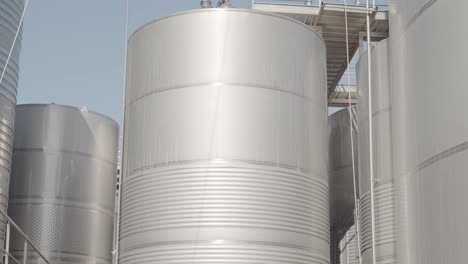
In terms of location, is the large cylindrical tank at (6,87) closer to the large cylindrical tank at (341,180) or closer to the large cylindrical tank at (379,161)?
the large cylindrical tank at (379,161)

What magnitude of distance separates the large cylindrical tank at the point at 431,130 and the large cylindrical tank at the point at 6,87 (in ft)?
27.4

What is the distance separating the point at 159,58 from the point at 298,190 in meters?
4.22

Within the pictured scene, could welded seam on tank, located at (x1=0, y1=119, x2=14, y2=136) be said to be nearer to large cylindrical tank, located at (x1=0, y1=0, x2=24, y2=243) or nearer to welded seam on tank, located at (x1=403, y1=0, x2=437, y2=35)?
large cylindrical tank, located at (x1=0, y1=0, x2=24, y2=243)

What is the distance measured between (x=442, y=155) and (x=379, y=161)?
13.8 ft

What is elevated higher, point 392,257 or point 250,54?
point 250,54

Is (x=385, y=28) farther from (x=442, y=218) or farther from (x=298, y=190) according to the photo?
(x=442, y=218)

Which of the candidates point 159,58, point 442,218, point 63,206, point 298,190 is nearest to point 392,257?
point 298,190

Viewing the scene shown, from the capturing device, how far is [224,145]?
56.9ft

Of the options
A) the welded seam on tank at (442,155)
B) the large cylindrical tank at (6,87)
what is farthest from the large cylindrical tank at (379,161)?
the large cylindrical tank at (6,87)

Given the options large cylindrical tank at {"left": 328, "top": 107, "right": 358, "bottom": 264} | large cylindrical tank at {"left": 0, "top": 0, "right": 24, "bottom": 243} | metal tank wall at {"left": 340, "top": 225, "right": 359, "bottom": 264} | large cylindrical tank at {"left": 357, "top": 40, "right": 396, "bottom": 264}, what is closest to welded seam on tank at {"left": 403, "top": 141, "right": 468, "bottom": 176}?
large cylindrical tank at {"left": 357, "top": 40, "right": 396, "bottom": 264}

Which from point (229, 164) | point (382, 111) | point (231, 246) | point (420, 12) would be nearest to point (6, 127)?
point (229, 164)

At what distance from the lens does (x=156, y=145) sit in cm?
1786

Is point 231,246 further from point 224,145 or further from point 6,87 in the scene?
point 6,87

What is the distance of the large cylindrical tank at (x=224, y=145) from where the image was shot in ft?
55.8
